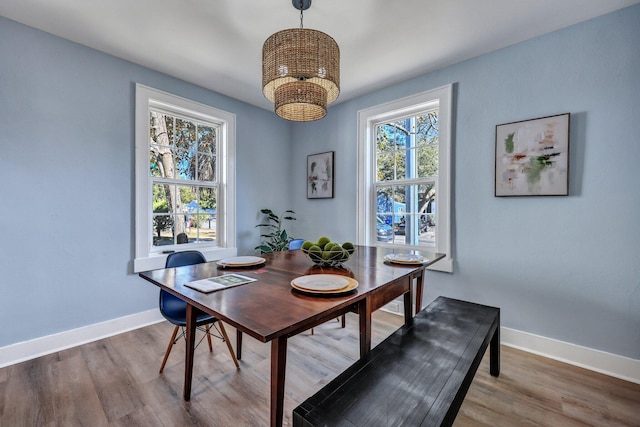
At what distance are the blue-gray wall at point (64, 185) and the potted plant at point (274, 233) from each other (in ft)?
4.65

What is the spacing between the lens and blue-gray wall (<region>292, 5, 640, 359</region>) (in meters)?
1.91

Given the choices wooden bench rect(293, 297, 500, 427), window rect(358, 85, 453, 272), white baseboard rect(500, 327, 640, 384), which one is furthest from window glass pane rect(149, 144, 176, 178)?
white baseboard rect(500, 327, 640, 384)

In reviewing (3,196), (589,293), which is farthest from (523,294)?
(3,196)

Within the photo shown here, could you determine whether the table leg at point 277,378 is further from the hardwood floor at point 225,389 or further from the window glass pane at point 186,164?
the window glass pane at point 186,164

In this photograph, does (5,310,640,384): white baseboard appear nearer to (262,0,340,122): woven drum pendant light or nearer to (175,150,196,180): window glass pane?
(175,150,196,180): window glass pane

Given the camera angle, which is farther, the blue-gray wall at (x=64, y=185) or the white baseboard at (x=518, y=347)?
the blue-gray wall at (x=64, y=185)

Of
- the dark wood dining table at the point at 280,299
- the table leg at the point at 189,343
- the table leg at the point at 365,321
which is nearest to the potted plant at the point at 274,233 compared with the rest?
the dark wood dining table at the point at 280,299

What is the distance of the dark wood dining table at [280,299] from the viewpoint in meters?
0.91

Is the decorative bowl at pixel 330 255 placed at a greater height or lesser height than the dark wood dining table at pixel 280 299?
greater

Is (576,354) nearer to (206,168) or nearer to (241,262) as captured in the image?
(241,262)

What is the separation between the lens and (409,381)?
1.11m

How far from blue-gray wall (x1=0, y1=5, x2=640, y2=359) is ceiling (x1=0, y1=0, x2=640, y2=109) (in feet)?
0.60

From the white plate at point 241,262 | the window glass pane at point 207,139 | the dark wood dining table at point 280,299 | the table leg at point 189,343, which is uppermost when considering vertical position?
the window glass pane at point 207,139

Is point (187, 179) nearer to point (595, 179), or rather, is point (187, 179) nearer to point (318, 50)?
point (318, 50)
